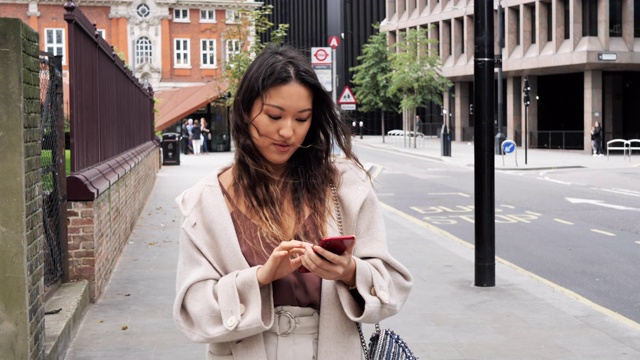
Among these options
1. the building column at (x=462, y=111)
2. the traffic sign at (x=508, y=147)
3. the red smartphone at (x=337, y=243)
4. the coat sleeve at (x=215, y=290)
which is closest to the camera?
the red smartphone at (x=337, y=243)

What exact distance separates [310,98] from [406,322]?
529cm

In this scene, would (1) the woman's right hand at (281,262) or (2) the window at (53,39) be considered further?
(2) the window at (53,39)

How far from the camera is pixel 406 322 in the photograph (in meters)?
7.75

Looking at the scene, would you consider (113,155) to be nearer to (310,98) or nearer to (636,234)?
(636,234)

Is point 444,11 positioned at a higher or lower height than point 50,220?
higher

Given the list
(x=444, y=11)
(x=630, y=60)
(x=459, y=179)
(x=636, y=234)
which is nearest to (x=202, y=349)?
(x=636, y=234)

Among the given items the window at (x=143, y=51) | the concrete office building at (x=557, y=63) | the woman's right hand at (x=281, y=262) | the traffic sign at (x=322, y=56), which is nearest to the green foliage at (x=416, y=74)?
the concrete office building at (x=557, y=63)

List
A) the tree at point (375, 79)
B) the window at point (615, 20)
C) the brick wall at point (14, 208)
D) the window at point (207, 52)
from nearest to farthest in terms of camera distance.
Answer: the brick wall at point (14, 208) < the window at point (615, 20) < the tree at point (375, 79) < the window at point (207, 52)

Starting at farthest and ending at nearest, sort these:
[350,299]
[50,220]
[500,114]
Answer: [500,114] < [50,220] < [350,299]

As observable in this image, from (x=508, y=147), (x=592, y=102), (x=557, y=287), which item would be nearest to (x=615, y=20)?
(x=592, y=102)

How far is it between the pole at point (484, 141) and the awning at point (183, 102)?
112 feet

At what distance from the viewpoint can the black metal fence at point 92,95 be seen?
838 centimetres

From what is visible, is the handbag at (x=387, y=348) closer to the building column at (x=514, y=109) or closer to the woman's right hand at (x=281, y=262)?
the woman's right hand at (x=281, y=262)

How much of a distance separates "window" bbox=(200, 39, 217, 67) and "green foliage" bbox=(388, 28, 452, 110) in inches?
893
